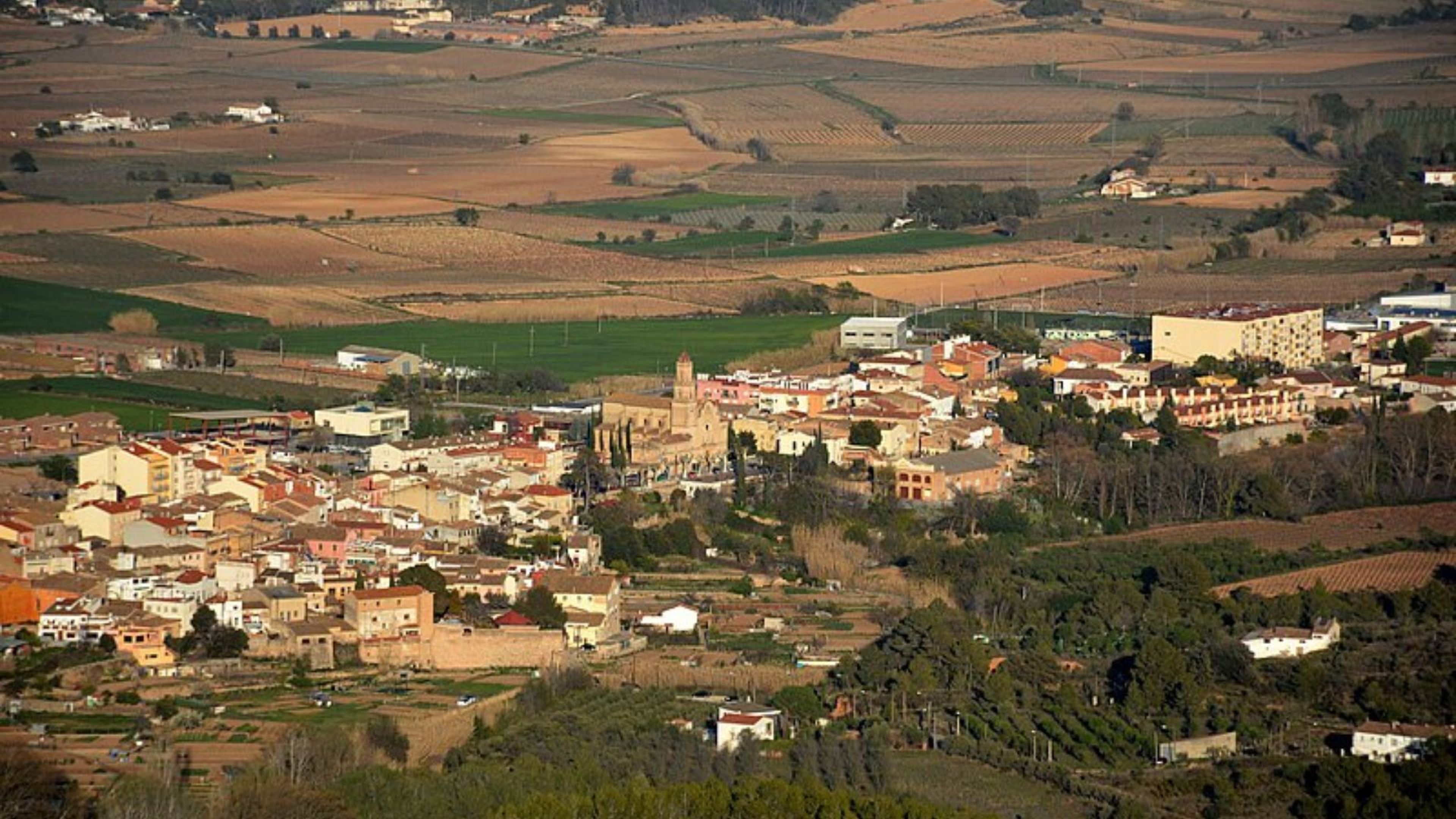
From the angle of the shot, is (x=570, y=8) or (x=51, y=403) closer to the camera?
(x=51, y=403)

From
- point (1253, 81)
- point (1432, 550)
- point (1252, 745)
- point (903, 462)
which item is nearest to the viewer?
point (1252, 745)

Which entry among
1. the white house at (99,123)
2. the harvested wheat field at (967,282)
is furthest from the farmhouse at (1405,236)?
the white house at (99,123)

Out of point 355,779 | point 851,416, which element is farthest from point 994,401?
point 355,779

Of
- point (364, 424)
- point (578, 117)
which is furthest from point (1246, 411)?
point (578, 117)

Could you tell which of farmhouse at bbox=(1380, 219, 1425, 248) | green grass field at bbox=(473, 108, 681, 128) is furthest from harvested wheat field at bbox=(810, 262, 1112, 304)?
green grass field at bbox=(473, 108, 681, 128)

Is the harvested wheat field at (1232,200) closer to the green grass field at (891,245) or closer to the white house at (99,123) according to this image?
the green grass field at (891,245)

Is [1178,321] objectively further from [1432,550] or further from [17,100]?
[17,100]

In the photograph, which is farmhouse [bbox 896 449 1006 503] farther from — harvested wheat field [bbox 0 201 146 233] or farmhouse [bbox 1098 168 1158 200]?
farmhouse [bbox 1098 168 1158 200]

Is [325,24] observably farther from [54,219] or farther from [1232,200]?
[1232,200]
